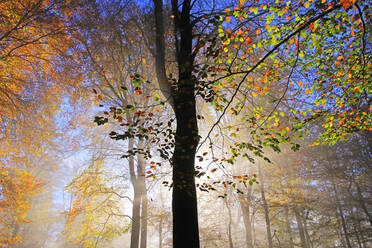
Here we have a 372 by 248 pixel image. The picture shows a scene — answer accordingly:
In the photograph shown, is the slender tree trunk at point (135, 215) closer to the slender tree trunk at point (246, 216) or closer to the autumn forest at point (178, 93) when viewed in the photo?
the autumn forest at point (178, 93)

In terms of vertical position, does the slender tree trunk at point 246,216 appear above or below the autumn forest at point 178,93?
below

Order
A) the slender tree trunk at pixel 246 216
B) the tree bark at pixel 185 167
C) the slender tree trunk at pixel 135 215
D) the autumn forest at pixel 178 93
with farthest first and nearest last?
the slender tree trunk at pixel 246 216, the slender tree trunk at pixel 135 215, the autumn forest at pixel 178 93, the tree bark at pixel 185 167

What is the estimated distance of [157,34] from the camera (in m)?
4.66

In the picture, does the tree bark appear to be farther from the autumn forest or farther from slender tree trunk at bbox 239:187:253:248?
slender tree trunk at bbox 239:187:253:248

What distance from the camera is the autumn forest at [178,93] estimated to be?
332cm

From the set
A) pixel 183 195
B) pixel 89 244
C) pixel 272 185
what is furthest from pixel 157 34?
pixel 272 185

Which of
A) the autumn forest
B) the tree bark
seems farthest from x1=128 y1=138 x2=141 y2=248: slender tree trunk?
the tree bark

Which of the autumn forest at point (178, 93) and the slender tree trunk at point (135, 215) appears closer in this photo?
the autumn forest at point (178, 93)

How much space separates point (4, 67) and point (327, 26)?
35.6ft

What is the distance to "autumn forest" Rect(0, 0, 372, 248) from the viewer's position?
3.32 m

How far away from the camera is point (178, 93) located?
3.15 m

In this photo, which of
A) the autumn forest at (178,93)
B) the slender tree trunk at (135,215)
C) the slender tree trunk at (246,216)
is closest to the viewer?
the autumn forest at (178,93)

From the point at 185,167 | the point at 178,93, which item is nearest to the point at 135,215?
the point at 185,167

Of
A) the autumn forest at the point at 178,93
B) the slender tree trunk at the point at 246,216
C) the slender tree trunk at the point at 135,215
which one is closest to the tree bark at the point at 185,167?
the autumn forest at the point at 178,93
